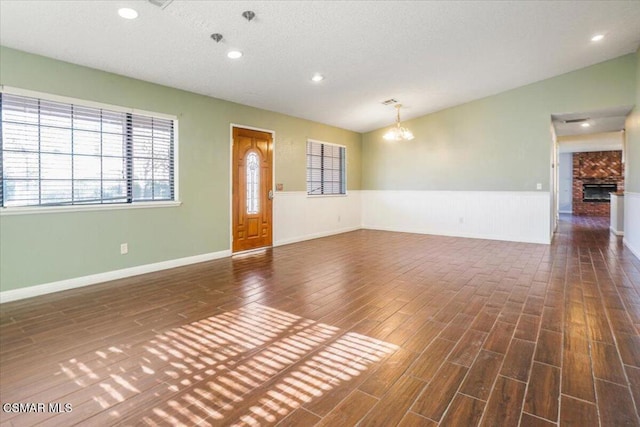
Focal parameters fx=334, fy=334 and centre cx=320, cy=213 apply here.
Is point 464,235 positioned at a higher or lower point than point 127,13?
lower

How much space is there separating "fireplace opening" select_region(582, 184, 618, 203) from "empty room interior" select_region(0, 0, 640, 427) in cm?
711

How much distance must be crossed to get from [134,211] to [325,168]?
4.60 metres

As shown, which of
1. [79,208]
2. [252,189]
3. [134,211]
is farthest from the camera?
[252,189]

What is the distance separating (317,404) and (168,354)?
116 centimetres

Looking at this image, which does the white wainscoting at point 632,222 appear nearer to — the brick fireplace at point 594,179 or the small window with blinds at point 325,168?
the small window with blinds at point 325,168

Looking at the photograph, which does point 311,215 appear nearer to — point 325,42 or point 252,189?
point 252,189

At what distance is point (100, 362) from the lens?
217 cm

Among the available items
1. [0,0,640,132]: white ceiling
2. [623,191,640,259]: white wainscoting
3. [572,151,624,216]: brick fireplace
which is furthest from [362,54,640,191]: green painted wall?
[572,151,624,216]: brick fireplace

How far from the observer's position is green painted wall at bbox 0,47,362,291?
3461 millimetres

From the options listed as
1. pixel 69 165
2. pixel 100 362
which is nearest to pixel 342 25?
pixel 69 165

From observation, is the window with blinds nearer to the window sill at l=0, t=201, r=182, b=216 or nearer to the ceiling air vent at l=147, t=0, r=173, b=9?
the window sill at l=0, t=201, r=182, b=216

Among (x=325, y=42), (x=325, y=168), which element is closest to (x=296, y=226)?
(x=325, y=168)

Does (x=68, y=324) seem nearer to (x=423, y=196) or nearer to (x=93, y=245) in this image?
(x=93, y=245)

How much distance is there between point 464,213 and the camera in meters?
7.52
